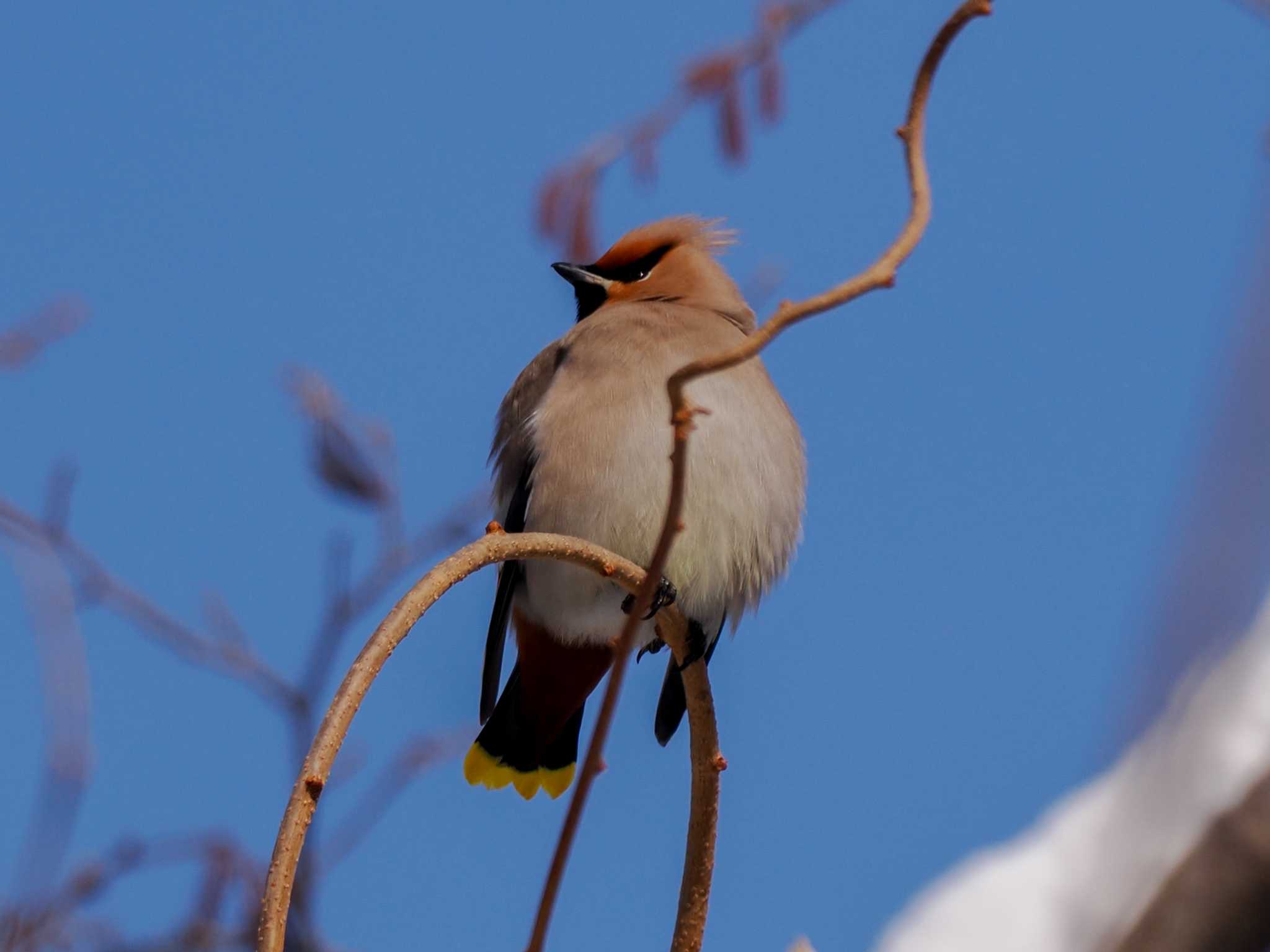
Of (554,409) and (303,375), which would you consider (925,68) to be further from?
(303,375)

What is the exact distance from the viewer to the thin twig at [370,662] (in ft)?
4.30

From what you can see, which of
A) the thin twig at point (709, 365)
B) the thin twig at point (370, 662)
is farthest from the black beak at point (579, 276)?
the thin twig at point (709, 365)

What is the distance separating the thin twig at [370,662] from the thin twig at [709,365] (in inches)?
2.5

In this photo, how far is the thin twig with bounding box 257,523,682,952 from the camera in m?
1.31

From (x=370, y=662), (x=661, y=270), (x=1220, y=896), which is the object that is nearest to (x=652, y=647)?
(x=661, y=270)

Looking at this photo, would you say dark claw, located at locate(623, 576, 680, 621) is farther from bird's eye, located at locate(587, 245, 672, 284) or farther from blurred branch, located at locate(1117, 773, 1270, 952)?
blurred branch, located at locate(1117, 773, 1270, 952)

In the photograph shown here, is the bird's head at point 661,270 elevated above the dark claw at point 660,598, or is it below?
above

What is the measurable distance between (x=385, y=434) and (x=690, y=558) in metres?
1.23

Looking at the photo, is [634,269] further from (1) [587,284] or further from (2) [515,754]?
(2) [515,754]

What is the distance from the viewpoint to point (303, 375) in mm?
3869

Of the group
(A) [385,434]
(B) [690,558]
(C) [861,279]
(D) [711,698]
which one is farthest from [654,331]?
(C) [861,279]

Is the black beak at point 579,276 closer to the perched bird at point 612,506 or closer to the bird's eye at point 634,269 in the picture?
the bird's eye at point 634,269

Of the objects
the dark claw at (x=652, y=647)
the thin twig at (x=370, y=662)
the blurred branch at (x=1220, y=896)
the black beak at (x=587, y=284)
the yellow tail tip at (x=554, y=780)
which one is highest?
the black beak at (x=587, y=284)

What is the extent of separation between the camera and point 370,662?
5.31 feet
